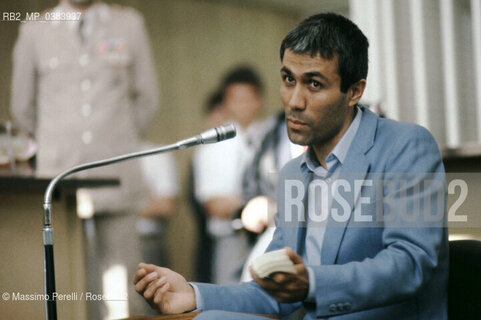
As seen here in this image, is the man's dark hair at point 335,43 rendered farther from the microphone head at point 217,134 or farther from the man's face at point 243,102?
the man's face at point 243,102

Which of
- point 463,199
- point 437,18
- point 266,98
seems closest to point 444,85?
point 437,18

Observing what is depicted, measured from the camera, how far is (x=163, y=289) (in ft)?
4.56

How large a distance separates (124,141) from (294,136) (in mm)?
Answer: 2504

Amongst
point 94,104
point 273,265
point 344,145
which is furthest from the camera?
point 94,104

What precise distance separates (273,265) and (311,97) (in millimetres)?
448

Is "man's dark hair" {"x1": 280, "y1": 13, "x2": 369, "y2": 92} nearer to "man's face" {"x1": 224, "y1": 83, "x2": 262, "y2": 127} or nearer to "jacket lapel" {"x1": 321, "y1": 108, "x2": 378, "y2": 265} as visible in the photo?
"jacket lapel" {"x1": 321, "y1": 108, "x2": 378, "y2": 265}

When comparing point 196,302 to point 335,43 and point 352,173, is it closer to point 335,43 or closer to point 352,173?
point 352,173

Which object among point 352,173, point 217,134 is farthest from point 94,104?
point 352,173

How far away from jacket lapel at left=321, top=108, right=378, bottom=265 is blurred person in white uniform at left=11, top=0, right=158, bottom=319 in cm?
189

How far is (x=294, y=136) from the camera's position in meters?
1.44

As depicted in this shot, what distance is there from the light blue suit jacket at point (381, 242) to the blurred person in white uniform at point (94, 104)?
176 centimetres

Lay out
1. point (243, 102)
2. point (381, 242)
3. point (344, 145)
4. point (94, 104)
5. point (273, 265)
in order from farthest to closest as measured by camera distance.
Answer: point (243, 102) < point (94, 104) < point (344, 145) < point (381, 242) < point (273, 265)

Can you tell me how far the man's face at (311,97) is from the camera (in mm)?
1413

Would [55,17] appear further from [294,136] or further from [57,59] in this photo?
[294,136]
